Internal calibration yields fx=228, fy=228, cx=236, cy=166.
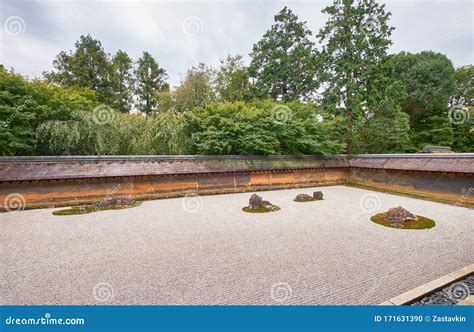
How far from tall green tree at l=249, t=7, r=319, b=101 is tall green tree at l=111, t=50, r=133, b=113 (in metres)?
15.9

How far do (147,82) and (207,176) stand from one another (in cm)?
2343

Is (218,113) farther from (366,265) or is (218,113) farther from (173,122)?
(366,265)

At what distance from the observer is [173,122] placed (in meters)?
13.8

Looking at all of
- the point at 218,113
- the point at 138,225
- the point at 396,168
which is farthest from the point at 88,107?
the point at 396,168

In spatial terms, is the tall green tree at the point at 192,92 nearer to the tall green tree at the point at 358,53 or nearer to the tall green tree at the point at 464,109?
the tall green tree at the point at 358,53

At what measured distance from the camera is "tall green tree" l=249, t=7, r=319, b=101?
76.8ft

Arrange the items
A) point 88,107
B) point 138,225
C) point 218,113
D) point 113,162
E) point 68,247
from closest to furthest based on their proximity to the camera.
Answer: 1. point 68,247
2. point 138,225
3. point 113,162
4. point 218,113
5. point 88,107

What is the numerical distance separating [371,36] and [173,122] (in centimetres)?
1555
